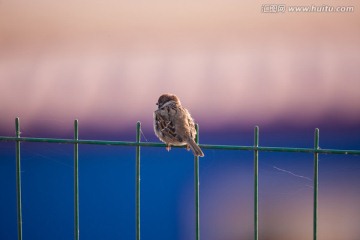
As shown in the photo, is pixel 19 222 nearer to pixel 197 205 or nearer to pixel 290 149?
pixel 197 205

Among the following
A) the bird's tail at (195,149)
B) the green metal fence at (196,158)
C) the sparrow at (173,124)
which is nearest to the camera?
the green metal fence at (196,158)

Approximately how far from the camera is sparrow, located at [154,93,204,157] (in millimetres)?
3943

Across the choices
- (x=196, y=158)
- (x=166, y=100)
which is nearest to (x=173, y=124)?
(x=166, y=100)

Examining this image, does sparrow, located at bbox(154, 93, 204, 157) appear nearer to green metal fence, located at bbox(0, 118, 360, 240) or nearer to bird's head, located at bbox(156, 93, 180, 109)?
bird's head, located at bbox(156, 93, 180, 109)

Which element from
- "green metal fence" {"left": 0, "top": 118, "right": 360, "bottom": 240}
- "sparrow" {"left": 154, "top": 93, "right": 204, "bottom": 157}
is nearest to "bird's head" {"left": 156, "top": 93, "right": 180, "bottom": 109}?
"sparrow" {"left": 154, "top": 93, "right": 204, "bottom": 157}

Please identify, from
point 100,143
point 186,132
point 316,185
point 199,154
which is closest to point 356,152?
point 316,185

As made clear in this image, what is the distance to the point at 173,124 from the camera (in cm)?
412

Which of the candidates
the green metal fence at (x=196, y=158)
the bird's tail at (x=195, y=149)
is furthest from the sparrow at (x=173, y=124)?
the green metal fence at (x=196, y=158)

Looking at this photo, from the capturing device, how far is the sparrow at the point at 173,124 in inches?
155

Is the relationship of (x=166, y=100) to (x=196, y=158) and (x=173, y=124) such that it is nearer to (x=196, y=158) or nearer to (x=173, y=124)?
(x=173, y=124)

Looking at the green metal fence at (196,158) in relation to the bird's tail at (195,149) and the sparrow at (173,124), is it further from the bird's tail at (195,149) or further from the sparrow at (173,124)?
the sparrow at (173,124)

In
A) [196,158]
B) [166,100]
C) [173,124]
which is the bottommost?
[196,158]

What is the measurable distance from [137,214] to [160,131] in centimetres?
96

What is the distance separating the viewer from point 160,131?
166 inches
